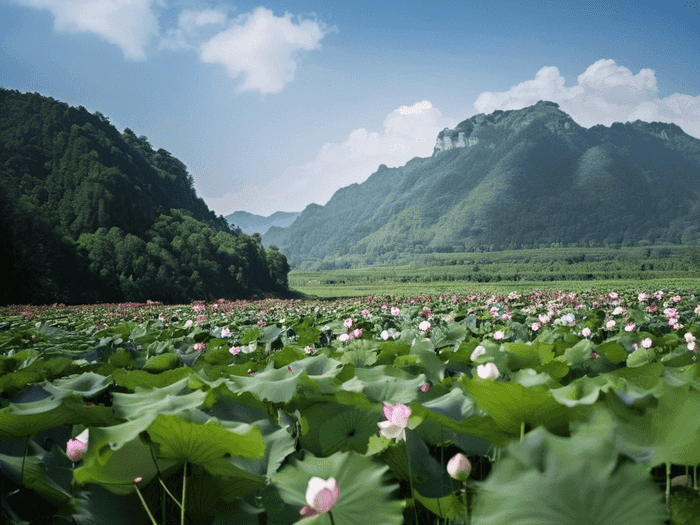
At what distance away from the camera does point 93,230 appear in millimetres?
43531

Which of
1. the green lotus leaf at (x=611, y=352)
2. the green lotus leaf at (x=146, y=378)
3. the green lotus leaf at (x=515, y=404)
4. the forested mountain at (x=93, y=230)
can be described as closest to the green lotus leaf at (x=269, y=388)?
the green lotus leaf at (x=146, y=378)

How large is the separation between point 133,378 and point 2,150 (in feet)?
194

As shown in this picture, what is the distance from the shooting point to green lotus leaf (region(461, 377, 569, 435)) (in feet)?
2.77

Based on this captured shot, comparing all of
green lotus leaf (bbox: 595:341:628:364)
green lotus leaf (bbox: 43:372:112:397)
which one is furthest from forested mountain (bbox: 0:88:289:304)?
green lotus leaf (bbox: 595:341:628:364)

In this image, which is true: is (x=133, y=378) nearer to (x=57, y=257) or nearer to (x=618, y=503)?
(x=618, y=503)

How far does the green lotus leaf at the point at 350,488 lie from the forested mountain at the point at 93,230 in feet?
118

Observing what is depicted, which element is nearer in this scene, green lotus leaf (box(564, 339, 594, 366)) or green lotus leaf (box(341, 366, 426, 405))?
green lotus leaf (box(341, 366, 426, 405))

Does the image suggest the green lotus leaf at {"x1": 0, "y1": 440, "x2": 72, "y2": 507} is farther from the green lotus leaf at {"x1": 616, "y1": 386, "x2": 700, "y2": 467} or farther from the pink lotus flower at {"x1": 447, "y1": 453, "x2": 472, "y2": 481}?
the green lotus leaf at {"x1": 616, "y1": 386, "x2": 700, "y2": 467}

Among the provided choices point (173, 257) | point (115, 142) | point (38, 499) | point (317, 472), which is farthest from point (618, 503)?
point (115, 142)

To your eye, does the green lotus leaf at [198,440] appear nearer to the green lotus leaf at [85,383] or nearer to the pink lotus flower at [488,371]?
the pink lotus flower at [488,371]

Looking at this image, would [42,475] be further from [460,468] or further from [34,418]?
[460,468]

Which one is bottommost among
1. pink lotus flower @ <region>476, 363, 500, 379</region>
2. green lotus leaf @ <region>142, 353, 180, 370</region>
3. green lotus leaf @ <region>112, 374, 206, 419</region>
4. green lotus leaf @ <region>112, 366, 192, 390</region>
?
green lotus leaf @ <region>142, 353, 180, 370</region>

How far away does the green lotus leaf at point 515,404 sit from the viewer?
845mm

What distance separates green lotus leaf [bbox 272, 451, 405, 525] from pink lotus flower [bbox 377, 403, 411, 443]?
0.33 ft
